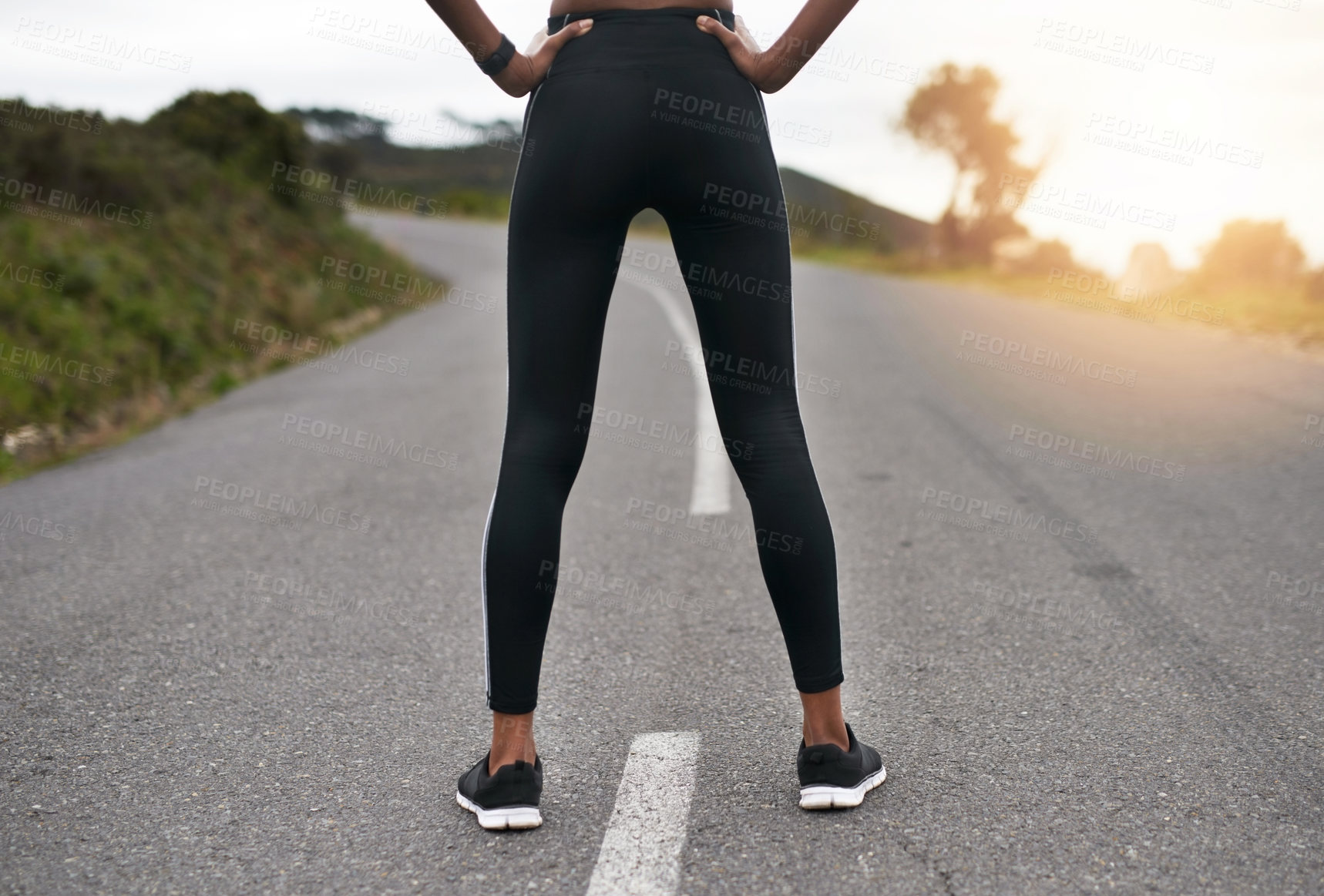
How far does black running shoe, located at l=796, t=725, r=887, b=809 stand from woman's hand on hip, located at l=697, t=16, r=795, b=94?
1.33 m

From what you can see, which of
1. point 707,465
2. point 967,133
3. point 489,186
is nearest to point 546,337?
point 707,465

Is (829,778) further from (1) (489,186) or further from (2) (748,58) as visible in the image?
(1) (489,186)

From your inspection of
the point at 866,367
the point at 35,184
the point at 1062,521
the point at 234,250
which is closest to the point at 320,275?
the point at 234,250

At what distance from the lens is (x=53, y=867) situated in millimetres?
1921

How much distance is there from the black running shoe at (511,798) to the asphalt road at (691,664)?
0.14 ft

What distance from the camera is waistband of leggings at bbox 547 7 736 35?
1.91 m

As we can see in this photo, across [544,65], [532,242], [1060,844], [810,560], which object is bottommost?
[1060,844]

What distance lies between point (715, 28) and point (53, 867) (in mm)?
2032

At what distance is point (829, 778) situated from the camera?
2.05 metres

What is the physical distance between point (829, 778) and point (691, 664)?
869 mm

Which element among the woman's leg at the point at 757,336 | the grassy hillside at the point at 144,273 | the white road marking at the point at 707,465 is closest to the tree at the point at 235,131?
the grassy hillside at the point at 144,273

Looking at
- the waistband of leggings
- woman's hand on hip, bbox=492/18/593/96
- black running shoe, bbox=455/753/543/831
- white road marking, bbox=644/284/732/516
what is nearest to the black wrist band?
woman's hand on hip, bbox=492/18/593/96

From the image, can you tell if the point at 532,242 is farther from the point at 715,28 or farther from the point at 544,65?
the point at 715,28

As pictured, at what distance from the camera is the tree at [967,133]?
36.7 m
